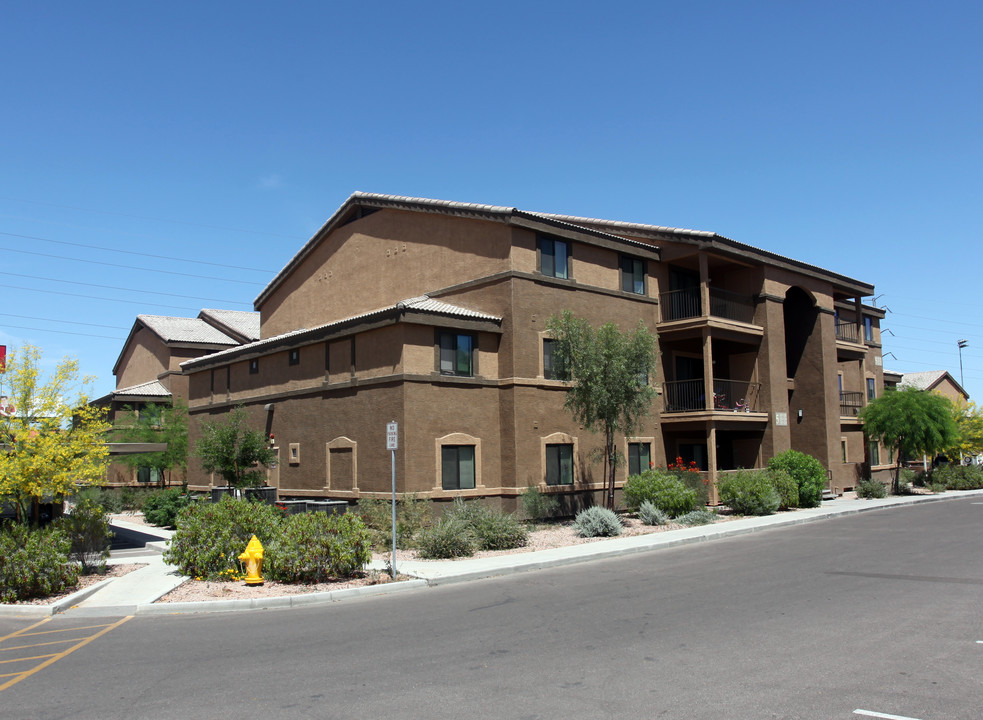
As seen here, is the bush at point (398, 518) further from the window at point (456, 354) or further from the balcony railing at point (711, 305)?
the balcony railing at point (711, 305)

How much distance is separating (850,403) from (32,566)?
38061 millimetres

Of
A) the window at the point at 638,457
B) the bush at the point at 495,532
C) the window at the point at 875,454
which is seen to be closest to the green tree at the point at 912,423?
the window at the point at 875,454

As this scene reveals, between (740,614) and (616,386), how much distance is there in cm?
1278

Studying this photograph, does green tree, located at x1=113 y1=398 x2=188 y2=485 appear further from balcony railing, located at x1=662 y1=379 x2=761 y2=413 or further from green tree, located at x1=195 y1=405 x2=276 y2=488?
balcony railing, located at x1=662 y1=379 x2=761 y2=413

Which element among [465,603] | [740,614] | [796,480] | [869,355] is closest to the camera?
[740,614]

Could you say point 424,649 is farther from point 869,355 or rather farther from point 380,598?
point 869,355

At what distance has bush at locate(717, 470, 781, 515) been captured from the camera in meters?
26.2

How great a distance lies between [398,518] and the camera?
2023 cm

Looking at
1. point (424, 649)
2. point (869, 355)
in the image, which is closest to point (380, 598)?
point (424, 649)

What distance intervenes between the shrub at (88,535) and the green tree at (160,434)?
2221 cm

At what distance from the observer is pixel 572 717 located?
6.49 m

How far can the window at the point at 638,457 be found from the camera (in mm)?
27892

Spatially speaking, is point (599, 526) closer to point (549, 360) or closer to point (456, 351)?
point (549, 360)

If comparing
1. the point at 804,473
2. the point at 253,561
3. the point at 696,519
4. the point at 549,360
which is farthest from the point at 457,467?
the point at 804,473
